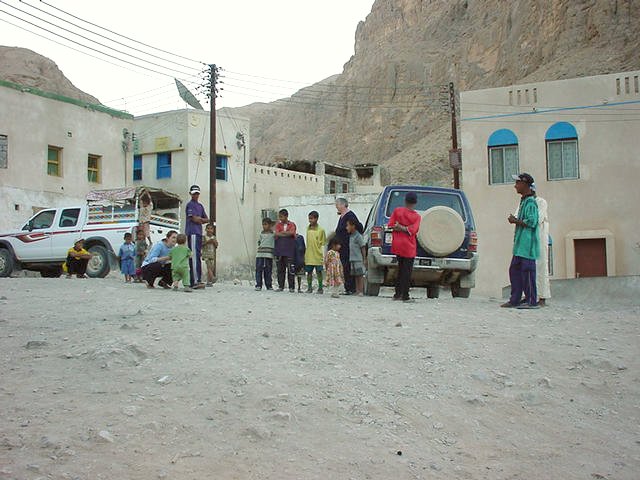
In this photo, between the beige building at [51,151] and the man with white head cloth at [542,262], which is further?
the beige building at [51,151]

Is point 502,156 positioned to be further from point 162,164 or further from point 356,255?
point 162,164

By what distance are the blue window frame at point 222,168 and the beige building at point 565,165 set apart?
56.5 feet

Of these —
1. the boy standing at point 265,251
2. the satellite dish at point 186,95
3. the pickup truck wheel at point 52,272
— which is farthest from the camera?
the satellite dish at point 186,95

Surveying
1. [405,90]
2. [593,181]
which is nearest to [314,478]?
[593,181]

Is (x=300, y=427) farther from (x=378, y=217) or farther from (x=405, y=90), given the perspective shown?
(x=405, y=90)

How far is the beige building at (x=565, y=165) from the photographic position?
22.2m

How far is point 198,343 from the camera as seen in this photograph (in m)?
6.12

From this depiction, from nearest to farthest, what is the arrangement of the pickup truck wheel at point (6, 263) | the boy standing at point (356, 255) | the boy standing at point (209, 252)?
→ the boy standing at point (356, 255)
the boy standing at point (209, 252)
the pickup truck wheel at point (6, 263)

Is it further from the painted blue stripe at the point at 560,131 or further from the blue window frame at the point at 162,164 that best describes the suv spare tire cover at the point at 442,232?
the blue window frame at the point at 162,164

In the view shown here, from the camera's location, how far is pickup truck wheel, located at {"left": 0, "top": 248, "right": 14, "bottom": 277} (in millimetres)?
18781

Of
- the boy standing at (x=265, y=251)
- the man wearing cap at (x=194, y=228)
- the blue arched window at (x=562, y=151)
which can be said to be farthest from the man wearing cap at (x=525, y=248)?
the blue arched window at (x=562, y=151)

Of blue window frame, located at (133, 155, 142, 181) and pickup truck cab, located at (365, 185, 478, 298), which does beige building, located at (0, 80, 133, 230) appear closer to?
blue window frame, located at (133, 155, 142, 181)

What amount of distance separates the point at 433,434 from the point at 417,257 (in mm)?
7307

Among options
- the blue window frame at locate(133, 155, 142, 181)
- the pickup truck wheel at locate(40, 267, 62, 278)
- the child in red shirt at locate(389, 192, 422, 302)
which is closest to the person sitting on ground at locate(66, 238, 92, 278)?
the pickup truck wheel at locate(40, 267, 62, 278)
